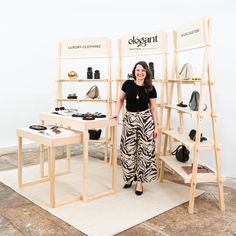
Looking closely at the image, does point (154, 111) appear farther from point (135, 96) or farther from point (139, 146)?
point (139, 146)

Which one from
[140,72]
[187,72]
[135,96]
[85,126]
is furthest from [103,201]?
[187,72]

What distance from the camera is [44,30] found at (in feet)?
19.2

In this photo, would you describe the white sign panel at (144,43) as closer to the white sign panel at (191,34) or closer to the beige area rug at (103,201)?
the white sign panel at (191,34)

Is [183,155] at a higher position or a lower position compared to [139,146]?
lower

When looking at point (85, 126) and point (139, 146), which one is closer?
point (85, 126)

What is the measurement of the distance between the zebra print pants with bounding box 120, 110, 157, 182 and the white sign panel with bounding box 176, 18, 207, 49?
0.81 meters

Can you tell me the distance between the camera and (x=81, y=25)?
19.5 ft

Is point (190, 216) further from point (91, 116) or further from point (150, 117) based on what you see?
point (91, 116)

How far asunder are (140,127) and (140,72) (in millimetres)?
567

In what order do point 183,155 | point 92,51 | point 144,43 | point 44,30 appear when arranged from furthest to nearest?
point 44,30
point 92,51
point 144,43
point 183,155

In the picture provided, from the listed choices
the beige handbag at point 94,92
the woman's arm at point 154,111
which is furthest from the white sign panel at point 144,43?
the woman's arm at point 154,111

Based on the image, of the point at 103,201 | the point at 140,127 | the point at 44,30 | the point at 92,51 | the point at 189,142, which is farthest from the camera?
the point at 44,30

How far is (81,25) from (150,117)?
10.6 feet

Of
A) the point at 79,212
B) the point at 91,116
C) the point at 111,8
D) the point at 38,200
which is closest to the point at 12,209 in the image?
the point at 38,200
